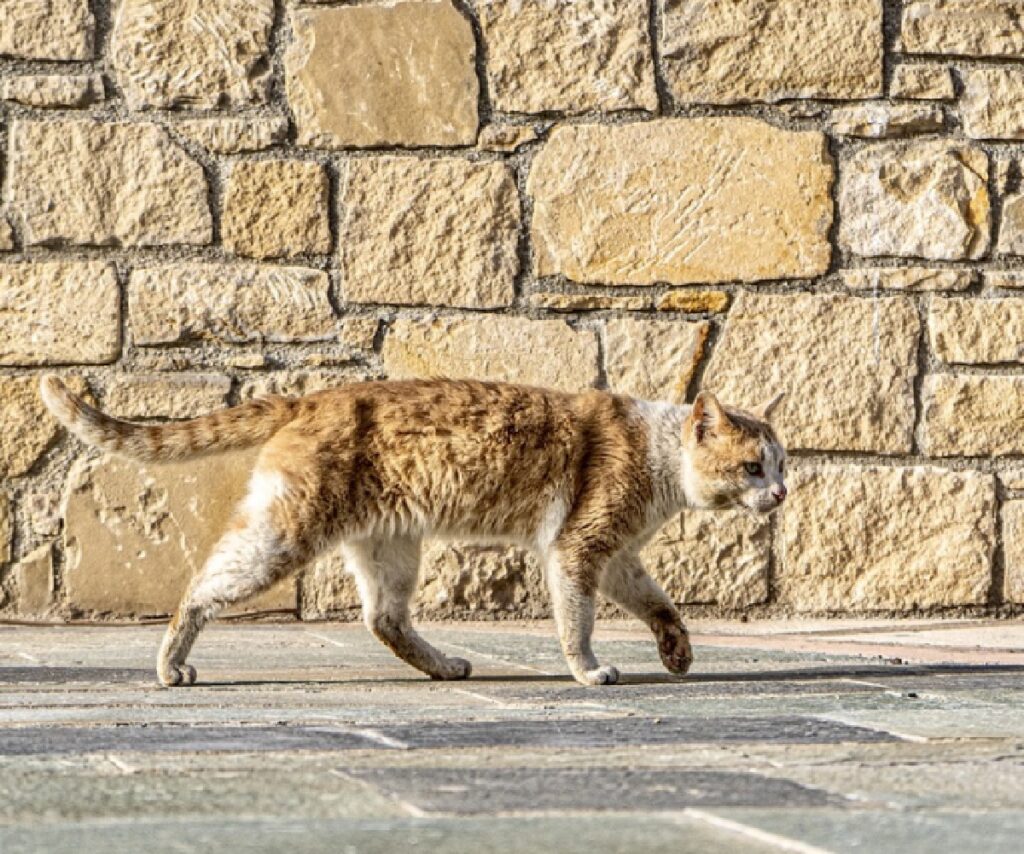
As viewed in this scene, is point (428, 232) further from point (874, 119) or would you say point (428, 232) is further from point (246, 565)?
point (246, 565)

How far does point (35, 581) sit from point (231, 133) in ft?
5.23

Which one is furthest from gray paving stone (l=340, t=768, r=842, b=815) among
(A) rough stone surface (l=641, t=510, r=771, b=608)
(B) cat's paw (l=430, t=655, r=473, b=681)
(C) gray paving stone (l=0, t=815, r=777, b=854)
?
(A) rough stone surface (l=641, t=510, r=771, b=608)

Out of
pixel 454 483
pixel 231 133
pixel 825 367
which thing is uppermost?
pixel 231 133

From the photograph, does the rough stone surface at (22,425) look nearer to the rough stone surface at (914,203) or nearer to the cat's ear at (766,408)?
the cat's ear at (766,408)

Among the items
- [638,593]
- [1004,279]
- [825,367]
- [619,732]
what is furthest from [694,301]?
[619,732]

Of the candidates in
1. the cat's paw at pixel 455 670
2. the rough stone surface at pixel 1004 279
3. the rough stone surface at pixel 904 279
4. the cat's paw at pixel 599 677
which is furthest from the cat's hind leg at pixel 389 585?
the rough stone surface at pixel 1004 279

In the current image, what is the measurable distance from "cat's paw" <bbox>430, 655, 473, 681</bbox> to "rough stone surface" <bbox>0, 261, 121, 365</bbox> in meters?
1.94

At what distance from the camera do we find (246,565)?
4.34 m

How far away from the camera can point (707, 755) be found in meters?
2.85

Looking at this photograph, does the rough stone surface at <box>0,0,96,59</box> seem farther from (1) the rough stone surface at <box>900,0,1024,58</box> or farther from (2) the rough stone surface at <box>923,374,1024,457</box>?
(2) the rough stone surface at <box>923,374,1024,457</box>

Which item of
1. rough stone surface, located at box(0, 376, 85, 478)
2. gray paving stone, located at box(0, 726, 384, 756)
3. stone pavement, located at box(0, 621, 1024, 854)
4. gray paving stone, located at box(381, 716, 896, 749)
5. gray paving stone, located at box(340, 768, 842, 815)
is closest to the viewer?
stone pavement, located at box(0, 621, 1024, 854)

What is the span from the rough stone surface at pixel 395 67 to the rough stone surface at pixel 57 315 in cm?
96

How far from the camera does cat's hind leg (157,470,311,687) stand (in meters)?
4.32

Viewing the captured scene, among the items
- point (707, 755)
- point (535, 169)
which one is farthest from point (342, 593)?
point (707, 755)
